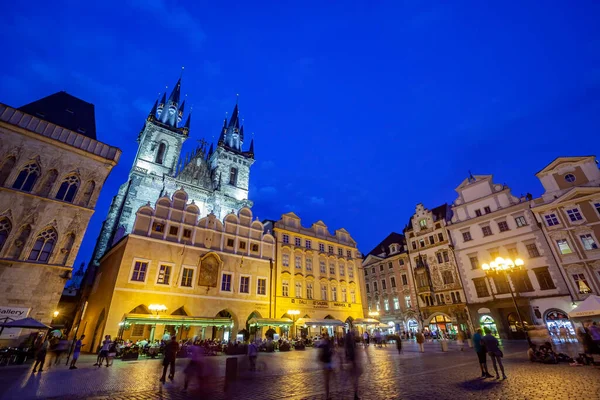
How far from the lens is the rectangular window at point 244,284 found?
28.2m

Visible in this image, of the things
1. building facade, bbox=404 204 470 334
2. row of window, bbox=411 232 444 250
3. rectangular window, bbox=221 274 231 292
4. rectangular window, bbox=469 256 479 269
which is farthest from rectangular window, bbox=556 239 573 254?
rectangular window, bbox=221 274 231 292

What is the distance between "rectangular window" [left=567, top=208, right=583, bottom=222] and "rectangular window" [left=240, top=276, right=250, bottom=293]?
3343 centimetres

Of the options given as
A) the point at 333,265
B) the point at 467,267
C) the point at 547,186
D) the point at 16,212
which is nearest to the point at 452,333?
the point at 467,267

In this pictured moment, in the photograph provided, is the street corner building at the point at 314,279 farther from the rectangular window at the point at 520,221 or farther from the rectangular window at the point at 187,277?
the rectangular window at the point at 520,221

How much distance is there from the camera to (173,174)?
49.2 metres

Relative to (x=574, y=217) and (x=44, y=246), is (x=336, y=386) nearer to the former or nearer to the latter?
(x=44, y=246)

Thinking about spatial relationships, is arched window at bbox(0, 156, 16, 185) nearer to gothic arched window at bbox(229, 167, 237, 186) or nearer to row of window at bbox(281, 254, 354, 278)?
row of window at bbox(281, 254, 354, 278)

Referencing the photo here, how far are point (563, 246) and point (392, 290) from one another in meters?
21.2

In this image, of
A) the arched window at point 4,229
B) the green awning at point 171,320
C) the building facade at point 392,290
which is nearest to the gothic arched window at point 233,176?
the building facade at point 392,290

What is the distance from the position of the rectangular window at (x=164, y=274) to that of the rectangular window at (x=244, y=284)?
6990 mm

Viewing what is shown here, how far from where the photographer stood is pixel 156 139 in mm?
50500

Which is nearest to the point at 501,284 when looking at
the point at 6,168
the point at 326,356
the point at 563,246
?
the point at 563,246

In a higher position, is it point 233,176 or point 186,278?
point 233,176

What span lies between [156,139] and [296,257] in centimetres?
3504
